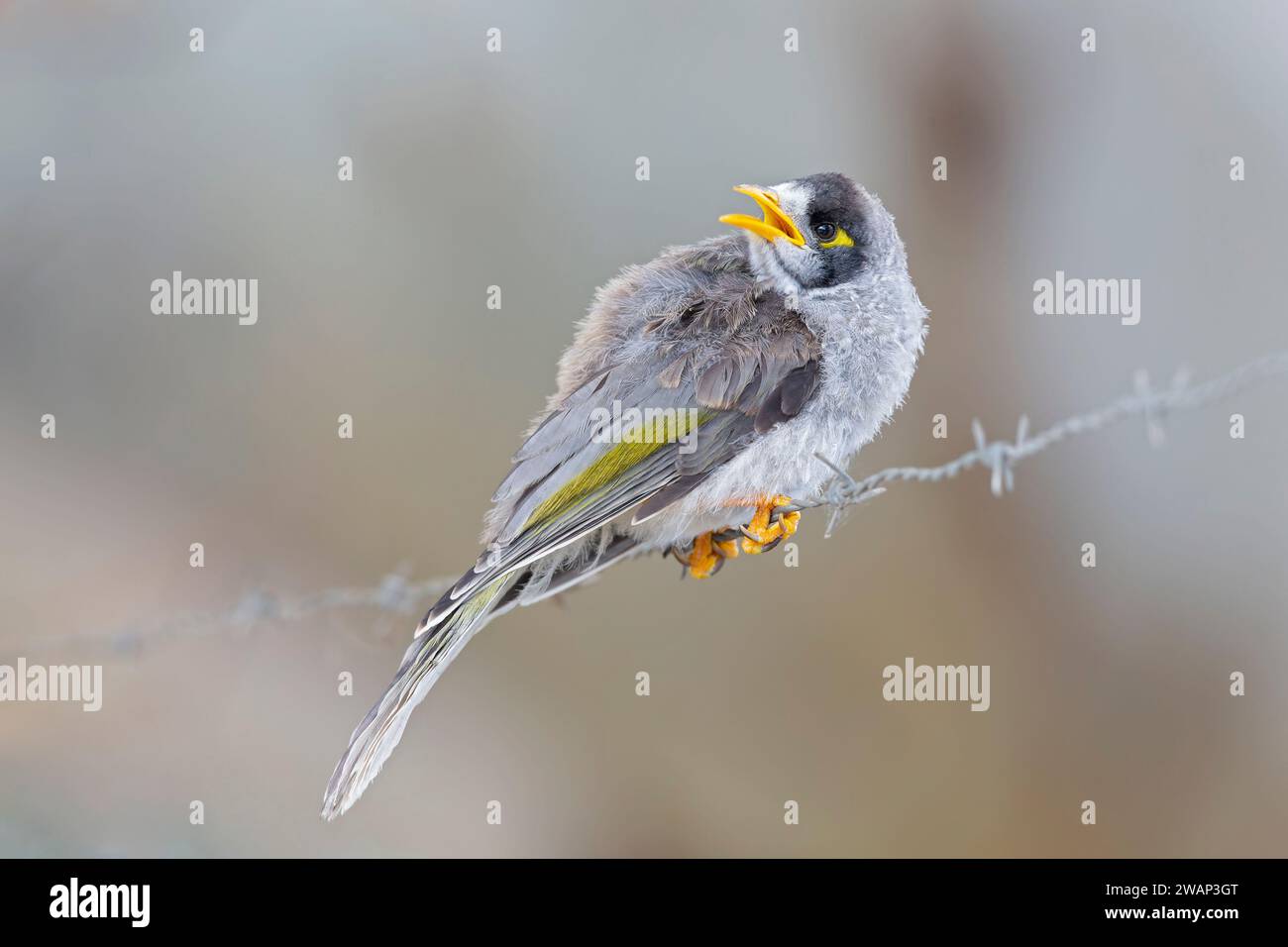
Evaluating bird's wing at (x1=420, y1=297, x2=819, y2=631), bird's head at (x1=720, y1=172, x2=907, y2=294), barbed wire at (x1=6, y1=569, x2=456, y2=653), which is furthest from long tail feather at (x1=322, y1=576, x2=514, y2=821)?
bird's head at (x1=720, y1=172, x2=907, y2=294)

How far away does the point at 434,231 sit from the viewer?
28.4ft

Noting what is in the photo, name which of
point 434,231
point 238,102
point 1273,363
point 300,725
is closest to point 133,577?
point 300,725

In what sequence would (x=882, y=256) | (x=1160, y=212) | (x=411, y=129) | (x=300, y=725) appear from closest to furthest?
(x=882, y=256)
(x=300, y=725)
(x=1160, y=212)
(x=411, y=129)

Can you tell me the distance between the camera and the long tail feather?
4020 millimetres

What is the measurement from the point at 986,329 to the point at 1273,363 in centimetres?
502

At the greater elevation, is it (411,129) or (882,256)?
(411,129)

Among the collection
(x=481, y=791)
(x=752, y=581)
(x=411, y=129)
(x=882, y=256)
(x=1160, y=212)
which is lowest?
(x=481, y=791)

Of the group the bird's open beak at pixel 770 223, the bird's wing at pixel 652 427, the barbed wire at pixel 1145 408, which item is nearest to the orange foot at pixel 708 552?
the bird's wing at pixel 652 427

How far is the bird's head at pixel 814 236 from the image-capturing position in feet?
15.5

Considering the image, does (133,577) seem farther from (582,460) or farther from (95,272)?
(582,460)

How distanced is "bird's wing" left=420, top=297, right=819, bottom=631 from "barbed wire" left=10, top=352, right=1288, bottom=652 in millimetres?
383

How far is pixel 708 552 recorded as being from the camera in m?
4.90

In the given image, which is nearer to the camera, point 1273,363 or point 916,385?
point 1273,363

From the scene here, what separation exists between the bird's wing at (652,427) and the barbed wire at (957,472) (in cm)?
38
